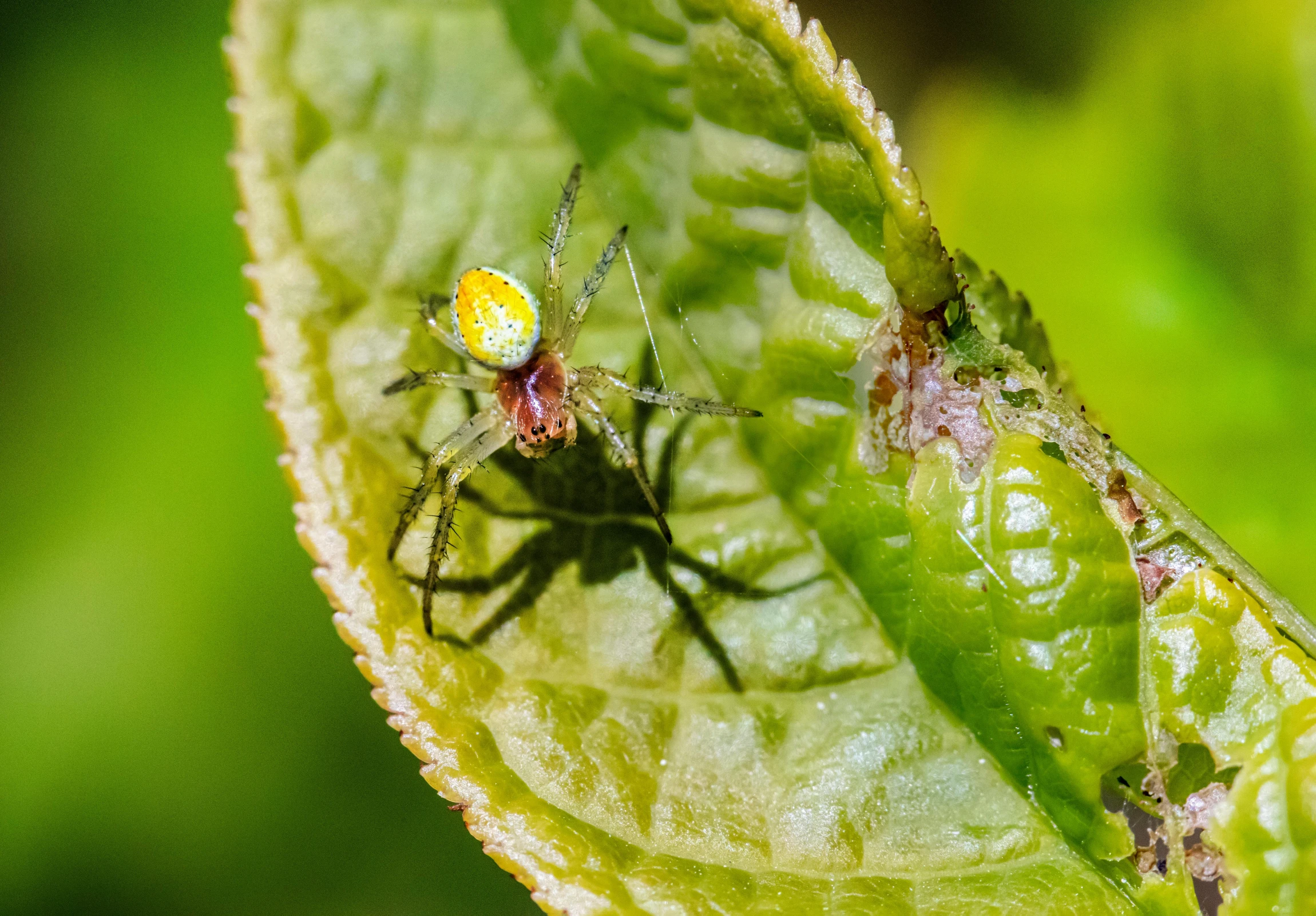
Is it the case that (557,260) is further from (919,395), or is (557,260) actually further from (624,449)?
(919,395)

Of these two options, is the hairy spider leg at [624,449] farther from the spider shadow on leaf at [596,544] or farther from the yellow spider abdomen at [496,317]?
the yellow spider abdomen at [496,317]

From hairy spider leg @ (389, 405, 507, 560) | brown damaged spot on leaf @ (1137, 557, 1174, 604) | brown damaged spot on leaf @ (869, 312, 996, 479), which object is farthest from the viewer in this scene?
hairy spider leg @ (389, 405, 507, 560)

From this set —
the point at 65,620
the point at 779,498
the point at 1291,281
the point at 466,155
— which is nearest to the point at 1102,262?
the point at 1291,281

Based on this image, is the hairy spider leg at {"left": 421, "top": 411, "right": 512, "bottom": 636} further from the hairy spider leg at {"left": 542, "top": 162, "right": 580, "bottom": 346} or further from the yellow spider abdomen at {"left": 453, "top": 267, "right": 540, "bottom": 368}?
the hairy spider leg at {"left": 542, "top": 162, "right": 580, "bottom": 346}

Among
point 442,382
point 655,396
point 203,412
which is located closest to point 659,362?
point 655,396

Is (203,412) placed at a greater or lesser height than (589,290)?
lesser

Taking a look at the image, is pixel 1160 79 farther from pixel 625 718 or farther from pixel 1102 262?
pixel 625 718

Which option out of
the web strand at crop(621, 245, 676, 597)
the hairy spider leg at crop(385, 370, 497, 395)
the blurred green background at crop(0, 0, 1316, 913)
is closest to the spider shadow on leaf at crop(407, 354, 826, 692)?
the web strand at crop(621, 245, 676, 597)

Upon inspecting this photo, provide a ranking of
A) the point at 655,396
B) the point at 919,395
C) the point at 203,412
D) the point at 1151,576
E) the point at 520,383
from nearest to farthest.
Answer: the point at 1151,576 → the point at 919,395 → the point at 655,396 → the point at 520,383 → the point at 203,412
